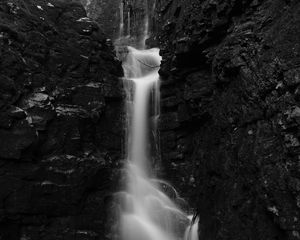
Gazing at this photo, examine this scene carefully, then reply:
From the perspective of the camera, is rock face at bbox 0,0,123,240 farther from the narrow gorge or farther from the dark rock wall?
the dark rock wall

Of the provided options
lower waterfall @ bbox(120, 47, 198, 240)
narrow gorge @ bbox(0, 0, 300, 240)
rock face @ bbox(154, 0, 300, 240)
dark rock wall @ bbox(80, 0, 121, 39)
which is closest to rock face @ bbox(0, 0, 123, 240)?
narrow gorge @ bbox(0, 0, 300, 240)

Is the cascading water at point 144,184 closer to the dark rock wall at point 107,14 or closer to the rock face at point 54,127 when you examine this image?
the rock face at point 54,127

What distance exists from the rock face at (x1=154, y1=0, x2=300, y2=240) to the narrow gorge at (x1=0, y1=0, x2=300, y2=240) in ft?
0.14

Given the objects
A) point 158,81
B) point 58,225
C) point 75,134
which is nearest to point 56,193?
point 58,225

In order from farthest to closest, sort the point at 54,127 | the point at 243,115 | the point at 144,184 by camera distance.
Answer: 1. the point at 144,184
2. the point at 54,127
3. the point at 243,115

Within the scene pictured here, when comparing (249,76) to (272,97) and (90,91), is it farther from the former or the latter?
(90,91)

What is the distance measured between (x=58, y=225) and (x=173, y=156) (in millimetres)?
7011

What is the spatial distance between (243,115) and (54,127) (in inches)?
320

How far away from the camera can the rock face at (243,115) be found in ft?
27.3

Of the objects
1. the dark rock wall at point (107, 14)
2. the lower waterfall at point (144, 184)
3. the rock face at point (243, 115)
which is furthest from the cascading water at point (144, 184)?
the dark rock wall at point (107, 14)

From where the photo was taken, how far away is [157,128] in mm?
17688

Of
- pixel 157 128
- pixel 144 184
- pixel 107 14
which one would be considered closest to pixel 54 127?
pixel 144 184

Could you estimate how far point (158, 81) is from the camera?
18.5m

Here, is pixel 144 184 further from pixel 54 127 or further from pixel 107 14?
pixel 107 14
